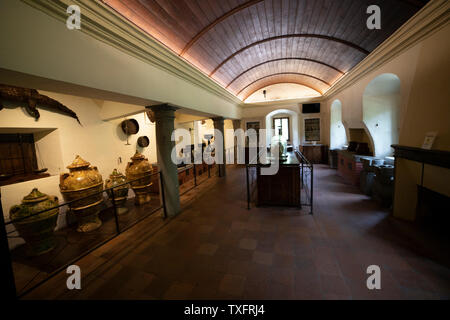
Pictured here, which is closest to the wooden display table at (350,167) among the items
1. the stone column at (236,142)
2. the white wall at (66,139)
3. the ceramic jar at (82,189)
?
the stone column at (236,142)

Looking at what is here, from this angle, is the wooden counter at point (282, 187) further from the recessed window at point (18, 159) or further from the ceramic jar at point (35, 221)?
the recessed window at point (18, 159)

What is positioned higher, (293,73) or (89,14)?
(293,73)

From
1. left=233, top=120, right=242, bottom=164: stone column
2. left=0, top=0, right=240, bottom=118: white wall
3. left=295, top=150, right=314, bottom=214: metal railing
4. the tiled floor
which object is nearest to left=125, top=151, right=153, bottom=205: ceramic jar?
the tiled floor

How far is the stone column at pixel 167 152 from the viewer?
4016 mm

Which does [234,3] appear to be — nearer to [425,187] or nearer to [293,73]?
[425,187]

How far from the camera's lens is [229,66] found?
6.09 metres

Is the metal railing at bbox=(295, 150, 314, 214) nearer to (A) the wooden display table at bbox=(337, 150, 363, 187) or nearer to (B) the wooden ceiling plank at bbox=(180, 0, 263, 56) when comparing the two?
(A) the wooden display table at bbox=(337, 150, 363, 187)

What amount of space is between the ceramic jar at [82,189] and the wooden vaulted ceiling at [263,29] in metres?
3.24

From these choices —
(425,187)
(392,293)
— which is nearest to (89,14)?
(392,293)

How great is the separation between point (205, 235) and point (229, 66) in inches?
215

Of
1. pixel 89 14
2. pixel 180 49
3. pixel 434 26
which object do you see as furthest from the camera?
pixel 180 49

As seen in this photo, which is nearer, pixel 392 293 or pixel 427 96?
pixel 392 293

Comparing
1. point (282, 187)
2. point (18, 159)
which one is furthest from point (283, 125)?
point (18, 159)

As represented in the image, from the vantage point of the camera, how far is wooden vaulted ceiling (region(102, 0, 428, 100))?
321 cm
